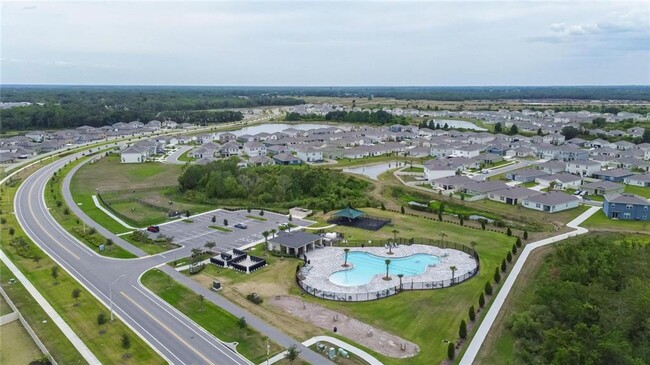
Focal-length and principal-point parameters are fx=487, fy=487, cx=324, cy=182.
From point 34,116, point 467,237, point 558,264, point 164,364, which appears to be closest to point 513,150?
point 467,237

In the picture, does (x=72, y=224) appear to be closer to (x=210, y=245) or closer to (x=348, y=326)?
(x=210, y=245)

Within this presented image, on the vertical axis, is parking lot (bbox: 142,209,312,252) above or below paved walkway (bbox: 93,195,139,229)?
above

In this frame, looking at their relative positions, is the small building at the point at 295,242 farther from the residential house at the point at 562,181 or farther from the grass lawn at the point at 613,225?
the residential house at the point at 562,181

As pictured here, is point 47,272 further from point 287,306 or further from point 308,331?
point 308,331

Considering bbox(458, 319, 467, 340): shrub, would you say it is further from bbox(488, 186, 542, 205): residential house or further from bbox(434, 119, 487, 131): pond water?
bbox(434, 119, 487, 131): pond water

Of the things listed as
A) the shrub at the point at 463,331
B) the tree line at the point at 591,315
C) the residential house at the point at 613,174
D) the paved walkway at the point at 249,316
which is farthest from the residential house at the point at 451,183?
the paved walkway at the point at 249,316

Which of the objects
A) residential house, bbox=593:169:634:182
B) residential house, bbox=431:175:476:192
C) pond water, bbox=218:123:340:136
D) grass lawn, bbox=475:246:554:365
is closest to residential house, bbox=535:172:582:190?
residential house, bbox=593:169:634:182

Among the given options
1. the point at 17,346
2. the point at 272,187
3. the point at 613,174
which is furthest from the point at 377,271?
the point at 613,174
